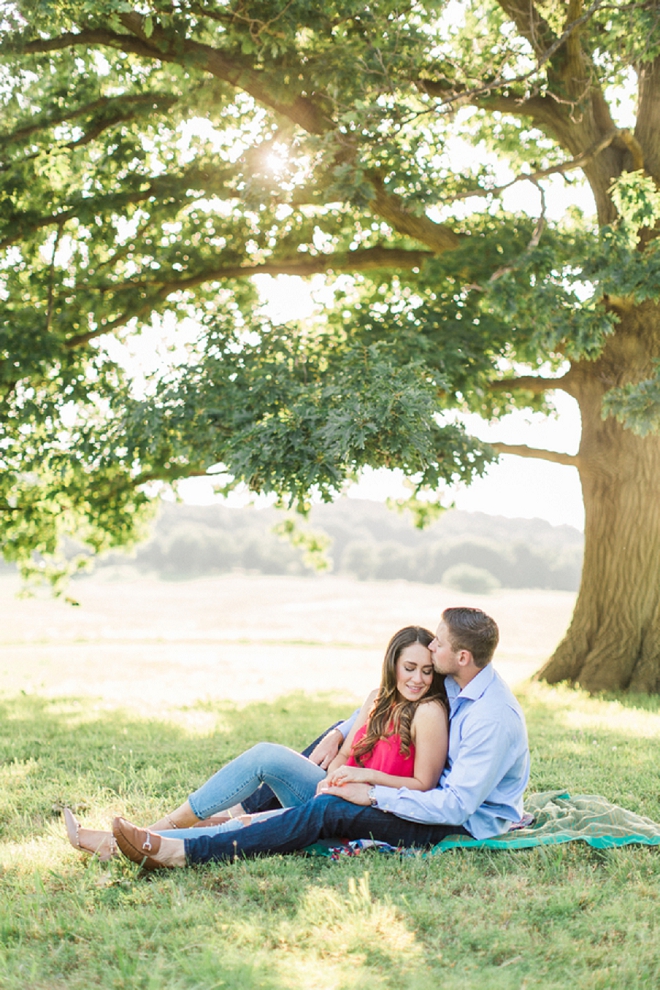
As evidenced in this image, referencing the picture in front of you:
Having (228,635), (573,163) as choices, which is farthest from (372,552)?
(573,163)

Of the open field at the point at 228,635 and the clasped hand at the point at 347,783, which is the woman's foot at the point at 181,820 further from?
the open field at the point at 228,635

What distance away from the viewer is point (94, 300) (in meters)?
10.9

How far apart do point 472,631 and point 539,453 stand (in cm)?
777

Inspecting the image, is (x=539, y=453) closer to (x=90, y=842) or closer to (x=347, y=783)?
(x=347, y=783)

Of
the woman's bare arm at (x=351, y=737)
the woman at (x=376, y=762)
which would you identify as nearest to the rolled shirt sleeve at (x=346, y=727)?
the woman's bare arm at (x=351, y=737)

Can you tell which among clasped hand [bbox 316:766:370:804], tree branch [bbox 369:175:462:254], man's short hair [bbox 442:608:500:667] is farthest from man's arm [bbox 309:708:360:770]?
tree branch [bbox 369:175:462:254]

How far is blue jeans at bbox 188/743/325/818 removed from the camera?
176 inches

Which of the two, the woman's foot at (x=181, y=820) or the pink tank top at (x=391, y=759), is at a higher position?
the pink tank top at (x=391, y=759)

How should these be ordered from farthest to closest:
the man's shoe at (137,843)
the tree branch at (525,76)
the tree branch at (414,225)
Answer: the tree branch at (414,225) < the tree branch at (525,76) < the man's shoe at (137,843)

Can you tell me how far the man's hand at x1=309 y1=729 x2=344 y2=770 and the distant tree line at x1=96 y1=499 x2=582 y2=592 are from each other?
49088mm

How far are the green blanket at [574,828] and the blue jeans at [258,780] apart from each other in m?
0.80

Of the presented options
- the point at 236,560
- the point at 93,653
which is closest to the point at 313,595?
the point at 236,560

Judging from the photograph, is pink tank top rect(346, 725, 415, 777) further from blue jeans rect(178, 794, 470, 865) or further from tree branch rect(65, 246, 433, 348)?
tree branch rect(65, 246, 433, 348)

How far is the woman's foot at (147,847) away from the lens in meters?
4.05
